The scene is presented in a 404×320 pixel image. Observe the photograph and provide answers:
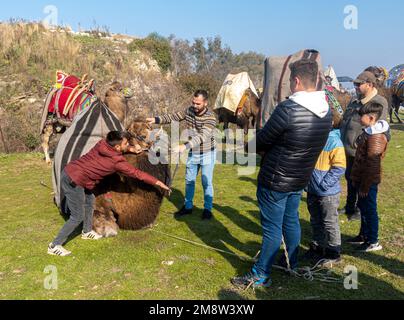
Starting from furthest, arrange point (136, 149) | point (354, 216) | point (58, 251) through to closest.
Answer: point (354, 216)
point (136, 149)
point (58, 251)

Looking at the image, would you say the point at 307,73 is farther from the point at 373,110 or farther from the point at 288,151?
the point at 373,110

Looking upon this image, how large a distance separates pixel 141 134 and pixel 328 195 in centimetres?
228

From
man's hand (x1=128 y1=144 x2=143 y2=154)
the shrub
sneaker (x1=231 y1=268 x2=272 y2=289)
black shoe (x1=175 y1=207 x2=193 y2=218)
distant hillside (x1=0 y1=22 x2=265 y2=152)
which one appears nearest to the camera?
sneaker (x1=231 y1=268 x2=272 y2=289)

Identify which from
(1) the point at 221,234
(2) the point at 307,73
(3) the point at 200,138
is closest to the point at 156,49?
(3) the point at 200,138

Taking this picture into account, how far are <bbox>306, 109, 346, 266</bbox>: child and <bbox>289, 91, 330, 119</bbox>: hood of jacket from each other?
87 cm

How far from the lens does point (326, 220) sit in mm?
3914

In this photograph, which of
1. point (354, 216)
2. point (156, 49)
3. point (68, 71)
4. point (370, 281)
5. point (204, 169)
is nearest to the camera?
point (370, 281)

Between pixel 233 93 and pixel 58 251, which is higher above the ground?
pixel 233 93

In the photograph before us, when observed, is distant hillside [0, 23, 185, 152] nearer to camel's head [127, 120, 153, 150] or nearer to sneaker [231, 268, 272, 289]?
camel's head [127, 120, 153, 150]

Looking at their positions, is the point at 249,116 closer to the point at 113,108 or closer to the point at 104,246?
the point at 113,108

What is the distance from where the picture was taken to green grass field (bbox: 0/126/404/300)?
351cm

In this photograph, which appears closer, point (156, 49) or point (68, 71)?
point (68, 71)

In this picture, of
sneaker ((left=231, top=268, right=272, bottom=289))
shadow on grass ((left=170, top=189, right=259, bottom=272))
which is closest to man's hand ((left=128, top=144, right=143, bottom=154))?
shadow on grass ((left=170, top=189, right=259, bottom=272))
